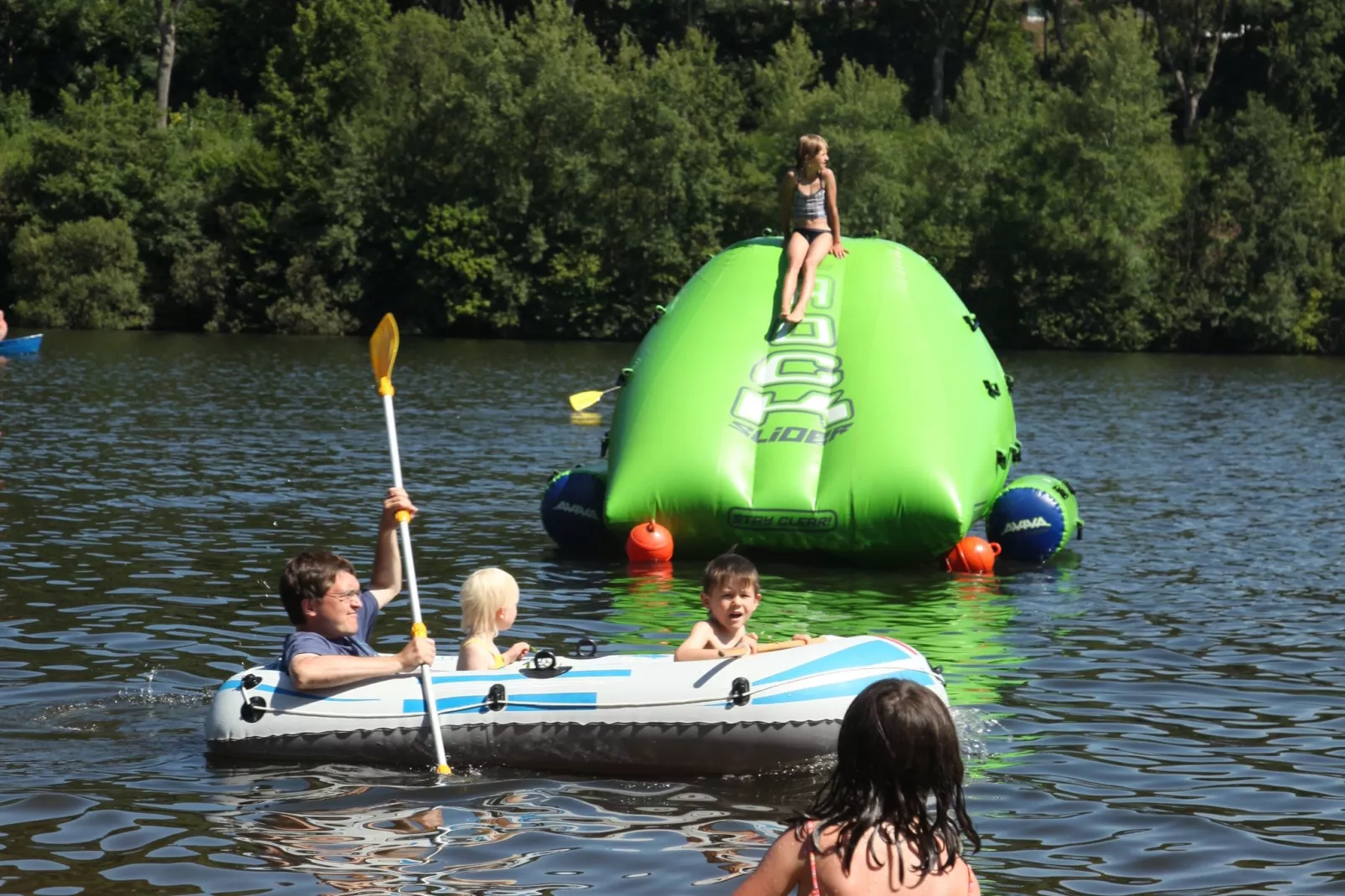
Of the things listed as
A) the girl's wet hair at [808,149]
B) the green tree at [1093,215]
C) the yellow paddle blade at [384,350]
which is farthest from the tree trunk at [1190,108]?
the yellow paddle blade at [384,350]

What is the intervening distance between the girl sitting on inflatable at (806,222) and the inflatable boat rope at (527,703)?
6235 mm

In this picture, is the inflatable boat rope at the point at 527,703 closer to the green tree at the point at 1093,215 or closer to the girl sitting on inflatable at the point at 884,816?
the girl sitting on inflatable at the point at 884,816

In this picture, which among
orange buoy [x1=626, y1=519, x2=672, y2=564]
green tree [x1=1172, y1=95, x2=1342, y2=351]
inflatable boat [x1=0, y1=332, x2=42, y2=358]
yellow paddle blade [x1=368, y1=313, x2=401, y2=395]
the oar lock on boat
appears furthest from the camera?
green tree [x1=1172, y1=95, x2=1342, y2=351]

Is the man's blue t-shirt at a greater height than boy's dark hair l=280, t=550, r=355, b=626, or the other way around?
boy's dark hair l=280, t=550, r=355, b=626

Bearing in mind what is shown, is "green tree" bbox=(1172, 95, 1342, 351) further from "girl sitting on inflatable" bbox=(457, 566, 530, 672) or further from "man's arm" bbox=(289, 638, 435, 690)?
"man's arm" bbox=(289, 638, 435, 690)

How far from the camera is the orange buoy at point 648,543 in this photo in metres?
12.7

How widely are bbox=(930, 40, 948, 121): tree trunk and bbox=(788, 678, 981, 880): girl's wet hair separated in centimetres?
5960

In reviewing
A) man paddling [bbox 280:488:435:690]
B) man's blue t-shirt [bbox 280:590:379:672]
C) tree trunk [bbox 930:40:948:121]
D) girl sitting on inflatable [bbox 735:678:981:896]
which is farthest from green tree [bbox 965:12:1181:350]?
girl sitting on inflatable [bbox 735:678:981:896]

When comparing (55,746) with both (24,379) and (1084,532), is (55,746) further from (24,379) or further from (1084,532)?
(24,379)

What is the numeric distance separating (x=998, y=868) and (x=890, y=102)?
4816 cm

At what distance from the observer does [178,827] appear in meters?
6.96

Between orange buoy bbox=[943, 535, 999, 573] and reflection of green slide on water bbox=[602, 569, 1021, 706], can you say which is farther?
orange buoy bbox=[943, 535, 999, 573]

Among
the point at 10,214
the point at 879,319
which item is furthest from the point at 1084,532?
the point at 10,214

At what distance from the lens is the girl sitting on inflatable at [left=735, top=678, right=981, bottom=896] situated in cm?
378
